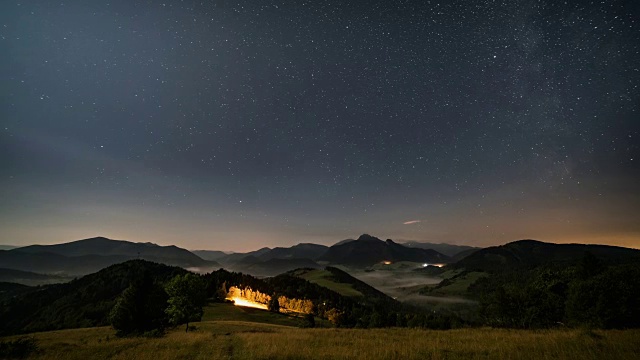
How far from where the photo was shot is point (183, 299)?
53.2m

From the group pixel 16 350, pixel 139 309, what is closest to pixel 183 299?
pixel 139 309

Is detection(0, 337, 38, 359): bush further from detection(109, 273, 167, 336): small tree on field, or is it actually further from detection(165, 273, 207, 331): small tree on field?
detection(165, 273, 207, 331): small tree on field

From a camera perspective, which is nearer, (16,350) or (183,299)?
(16,350)

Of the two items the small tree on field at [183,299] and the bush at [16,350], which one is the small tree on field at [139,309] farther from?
the bush at [16,350]

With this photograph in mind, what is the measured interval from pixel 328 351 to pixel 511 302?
3445 inches

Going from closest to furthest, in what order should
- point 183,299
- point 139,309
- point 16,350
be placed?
point 16,350 → point 139,309 → point 183,299

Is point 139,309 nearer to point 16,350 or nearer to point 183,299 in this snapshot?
point 183,299

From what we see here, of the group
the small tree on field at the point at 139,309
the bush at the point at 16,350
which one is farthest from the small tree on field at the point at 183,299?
the bush at the point at 16,350

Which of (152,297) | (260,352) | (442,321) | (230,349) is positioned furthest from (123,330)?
(442,321)

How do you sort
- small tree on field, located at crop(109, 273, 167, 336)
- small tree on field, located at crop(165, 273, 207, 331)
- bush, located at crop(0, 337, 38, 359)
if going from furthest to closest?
1. small tree on field, located at crop(165, 273, 207, 331)
2. small tree on field, located at crop(109, 273, 167, 336)
3. bush, located at crop(0, 337, 38, 359)

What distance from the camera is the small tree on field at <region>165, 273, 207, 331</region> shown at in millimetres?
51906

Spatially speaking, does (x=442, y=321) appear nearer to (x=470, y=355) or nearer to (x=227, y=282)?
Result: (x=227, y=282)

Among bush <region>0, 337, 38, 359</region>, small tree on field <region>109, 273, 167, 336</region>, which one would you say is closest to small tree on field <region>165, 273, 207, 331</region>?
small tree on field <region>109, 273, 167, 336</region>

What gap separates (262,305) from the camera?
168750 millimetres
